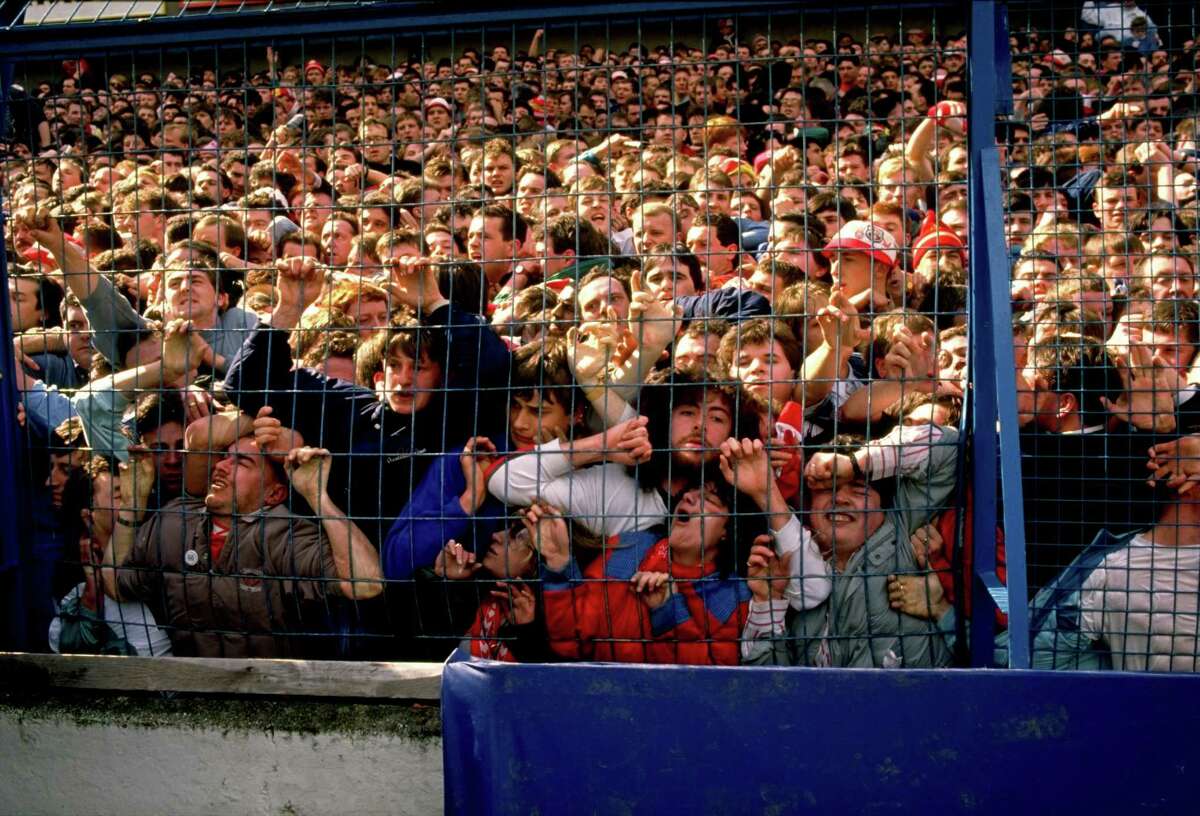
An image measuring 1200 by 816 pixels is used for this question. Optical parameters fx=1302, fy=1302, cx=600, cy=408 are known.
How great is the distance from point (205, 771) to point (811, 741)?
5.55 feet

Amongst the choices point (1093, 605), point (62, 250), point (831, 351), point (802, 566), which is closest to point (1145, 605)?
point (1093, 605)

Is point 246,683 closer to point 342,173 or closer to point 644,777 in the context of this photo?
point 644,777

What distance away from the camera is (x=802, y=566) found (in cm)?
338

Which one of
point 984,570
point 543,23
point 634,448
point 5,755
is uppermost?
point 543,23

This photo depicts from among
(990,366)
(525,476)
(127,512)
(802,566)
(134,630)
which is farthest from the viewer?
(134,630)

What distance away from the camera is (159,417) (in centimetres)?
377

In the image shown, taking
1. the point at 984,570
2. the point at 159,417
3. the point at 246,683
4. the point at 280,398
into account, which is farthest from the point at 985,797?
the point at 159,417

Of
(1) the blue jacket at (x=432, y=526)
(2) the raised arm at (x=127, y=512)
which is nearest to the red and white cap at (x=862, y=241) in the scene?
(1) the blue jacket at (x=432, y=526)

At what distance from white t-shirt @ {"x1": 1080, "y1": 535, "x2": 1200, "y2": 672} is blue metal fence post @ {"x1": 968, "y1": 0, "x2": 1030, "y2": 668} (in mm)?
387

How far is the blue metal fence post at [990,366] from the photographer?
2.97 m

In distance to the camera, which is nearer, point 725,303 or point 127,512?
point 127,512

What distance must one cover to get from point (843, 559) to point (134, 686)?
2013 millimetres

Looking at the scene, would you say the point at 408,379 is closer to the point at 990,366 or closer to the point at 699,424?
the point at 699,424

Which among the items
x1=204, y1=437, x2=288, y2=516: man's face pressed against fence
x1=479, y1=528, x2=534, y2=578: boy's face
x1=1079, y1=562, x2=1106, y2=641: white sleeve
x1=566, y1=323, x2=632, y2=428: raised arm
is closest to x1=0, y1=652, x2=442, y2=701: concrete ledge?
x1=479, y1=528, x2=534, y2=578: boy's face
